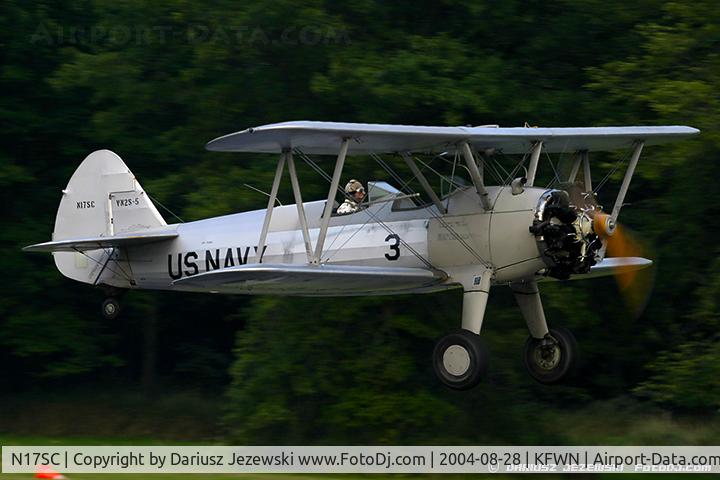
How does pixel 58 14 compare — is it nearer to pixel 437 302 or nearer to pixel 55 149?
pixel 55 149

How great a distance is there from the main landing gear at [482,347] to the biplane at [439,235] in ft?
Result: 0.04

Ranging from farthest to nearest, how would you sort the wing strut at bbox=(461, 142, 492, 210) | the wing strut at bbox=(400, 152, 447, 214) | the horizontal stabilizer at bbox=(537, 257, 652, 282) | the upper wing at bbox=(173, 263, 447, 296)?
the horizontal stabilizer at bbox=(537, 257, 652, 282)
the wing strut at bbox=(400, 152, 447, 214)
the wing strut at bbox=(461, 142, 492, 210)
the upper wing at bbox=(173, 263, 447, 296)

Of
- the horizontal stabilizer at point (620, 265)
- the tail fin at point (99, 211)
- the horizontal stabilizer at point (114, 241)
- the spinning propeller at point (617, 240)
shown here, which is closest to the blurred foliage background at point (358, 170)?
the spinning propeller at point (617, 240)

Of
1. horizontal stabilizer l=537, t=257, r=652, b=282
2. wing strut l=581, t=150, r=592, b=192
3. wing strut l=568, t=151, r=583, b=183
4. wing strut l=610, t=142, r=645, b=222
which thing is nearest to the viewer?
wing strut l=610, t=142, r=645, b=222

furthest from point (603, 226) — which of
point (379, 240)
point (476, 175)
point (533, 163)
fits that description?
point (379, 240)

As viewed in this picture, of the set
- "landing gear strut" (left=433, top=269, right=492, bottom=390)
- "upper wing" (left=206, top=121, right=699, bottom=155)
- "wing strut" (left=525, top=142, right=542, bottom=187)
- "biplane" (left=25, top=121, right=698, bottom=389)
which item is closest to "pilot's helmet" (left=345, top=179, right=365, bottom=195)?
"biplane" (left=25, top=121, right=698, bottom=389)

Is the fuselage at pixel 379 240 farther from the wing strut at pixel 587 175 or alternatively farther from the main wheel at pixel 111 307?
the wing strut at pixel 587 175

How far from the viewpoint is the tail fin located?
1501 centimetres

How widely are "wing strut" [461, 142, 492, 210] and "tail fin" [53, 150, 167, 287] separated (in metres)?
4.80

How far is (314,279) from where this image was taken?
11516mm

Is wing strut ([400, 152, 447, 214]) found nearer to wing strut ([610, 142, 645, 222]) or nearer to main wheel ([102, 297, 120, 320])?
wing strut ([610, 142, 645, 222])

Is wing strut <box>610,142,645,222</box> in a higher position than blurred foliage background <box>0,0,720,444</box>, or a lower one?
higher

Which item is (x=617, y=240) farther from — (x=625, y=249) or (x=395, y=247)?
(x=395, y=247)

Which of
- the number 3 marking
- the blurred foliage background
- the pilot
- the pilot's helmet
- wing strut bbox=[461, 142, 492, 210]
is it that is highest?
wing strut bbox=[461, 142, 492, 210]
